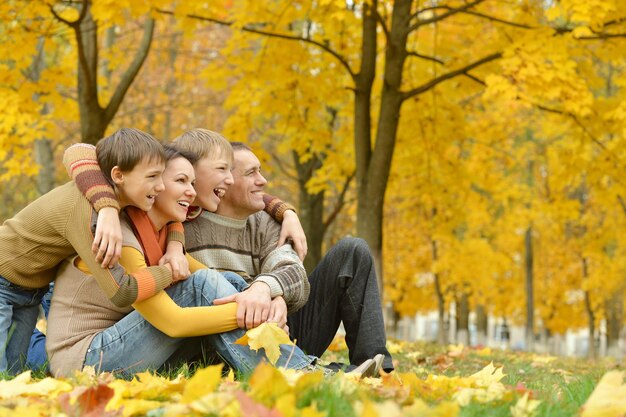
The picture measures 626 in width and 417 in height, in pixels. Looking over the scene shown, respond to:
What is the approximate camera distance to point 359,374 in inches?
122

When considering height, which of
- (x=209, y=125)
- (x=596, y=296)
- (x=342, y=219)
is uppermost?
(x=209, y=125)

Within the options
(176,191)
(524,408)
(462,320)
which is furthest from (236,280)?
(462,320)

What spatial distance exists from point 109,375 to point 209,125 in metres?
15.9

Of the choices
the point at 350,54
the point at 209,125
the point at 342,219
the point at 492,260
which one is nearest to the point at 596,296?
the point at 492,260

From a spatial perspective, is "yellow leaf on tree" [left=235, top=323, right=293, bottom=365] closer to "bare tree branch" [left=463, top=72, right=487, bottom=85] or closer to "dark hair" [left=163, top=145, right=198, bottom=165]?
"dark hair" [left=163, top=145, right=198, bottom=165]

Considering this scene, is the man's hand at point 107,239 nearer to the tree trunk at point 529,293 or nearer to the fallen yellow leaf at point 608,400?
the fallen yellow leaf at point 608,400

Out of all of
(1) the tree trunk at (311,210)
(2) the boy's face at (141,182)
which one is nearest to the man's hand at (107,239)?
(2) the boy's face at (141,182)

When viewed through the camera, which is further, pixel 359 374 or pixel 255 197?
pixel 255 197

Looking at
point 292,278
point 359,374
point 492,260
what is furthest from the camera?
point 492,260

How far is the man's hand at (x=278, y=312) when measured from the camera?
3.36 meters

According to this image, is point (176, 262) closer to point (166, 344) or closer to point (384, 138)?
point (166, 344)

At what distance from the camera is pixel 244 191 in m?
3.90

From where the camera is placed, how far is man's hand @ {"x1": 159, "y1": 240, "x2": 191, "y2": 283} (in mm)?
3312

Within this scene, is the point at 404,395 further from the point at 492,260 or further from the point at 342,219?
the point at 342,219
